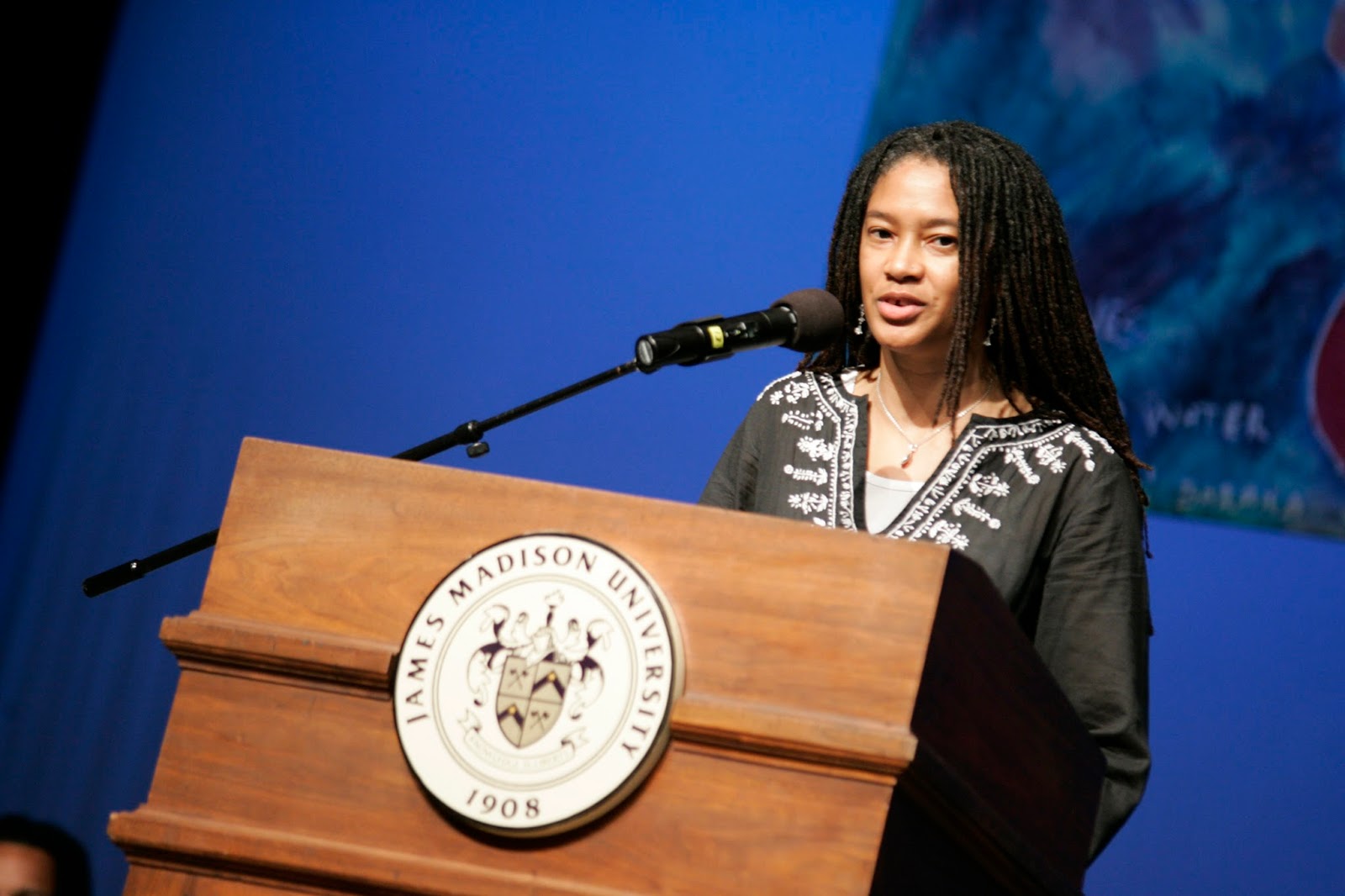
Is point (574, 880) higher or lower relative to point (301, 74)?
lower

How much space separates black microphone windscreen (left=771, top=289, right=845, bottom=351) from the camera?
5.81 feet

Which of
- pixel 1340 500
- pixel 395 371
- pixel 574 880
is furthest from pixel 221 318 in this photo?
pixel 574 880

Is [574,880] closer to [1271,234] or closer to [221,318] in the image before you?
[1271,234]

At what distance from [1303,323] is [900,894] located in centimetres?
172

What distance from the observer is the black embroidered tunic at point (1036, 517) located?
1.79 meters

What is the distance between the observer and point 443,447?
171 cm

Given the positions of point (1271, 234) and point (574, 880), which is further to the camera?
point (1271, 234)

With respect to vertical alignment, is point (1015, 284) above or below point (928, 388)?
above

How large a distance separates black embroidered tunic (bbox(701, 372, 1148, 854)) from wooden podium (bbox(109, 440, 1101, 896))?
0.39 metres

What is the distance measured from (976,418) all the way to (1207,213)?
3.12ft

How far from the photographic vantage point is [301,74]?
367cm

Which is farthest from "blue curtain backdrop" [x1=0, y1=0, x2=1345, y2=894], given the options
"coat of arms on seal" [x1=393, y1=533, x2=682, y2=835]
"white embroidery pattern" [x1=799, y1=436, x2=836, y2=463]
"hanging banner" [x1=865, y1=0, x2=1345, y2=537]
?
"coat of arms on seal" [x1=393, y1=533, x2=682, y2=835]

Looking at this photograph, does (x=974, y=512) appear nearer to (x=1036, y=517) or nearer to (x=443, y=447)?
(x=1036, y=517)

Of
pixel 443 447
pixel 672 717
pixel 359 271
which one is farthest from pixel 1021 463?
pixel 359 271
